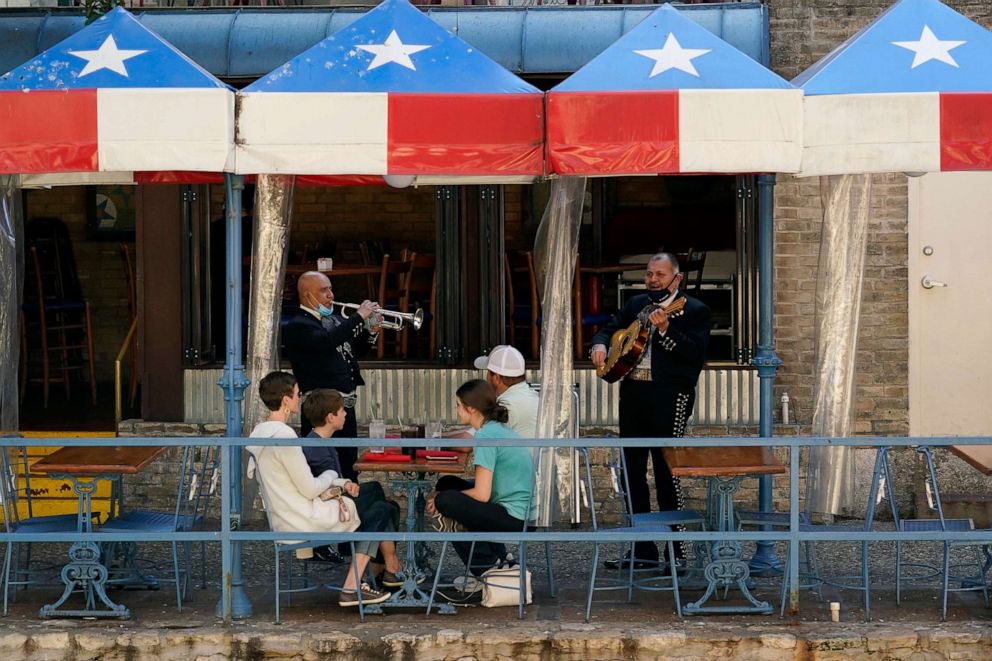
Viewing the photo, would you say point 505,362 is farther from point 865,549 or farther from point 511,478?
point 865,549

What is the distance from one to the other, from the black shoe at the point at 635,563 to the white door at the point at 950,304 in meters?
2.89

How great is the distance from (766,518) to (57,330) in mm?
7862

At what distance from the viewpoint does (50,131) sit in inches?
272

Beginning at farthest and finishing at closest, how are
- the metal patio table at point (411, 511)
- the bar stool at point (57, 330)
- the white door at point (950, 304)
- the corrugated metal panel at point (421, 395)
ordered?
the bar stool at point (57, 330), the corrugated metal panel at point (421, 395), the white door at point (950, 304), the metal patio table at point (411, 511)

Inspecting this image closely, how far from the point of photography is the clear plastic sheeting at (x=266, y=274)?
25.7ft

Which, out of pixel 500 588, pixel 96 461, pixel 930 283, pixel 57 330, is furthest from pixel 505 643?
pixel 57 330

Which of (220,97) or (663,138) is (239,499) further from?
(663,138)

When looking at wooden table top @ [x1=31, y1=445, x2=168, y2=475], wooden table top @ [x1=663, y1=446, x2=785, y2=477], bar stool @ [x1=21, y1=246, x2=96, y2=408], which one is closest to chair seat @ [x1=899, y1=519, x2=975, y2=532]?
wooden table top @ [x1=663, y1=446, x2=785, y2=477]

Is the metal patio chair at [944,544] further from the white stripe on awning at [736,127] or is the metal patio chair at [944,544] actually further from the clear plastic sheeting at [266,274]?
the clear plastic sheeting at [266,274]

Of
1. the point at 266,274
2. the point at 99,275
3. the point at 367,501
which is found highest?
the point at 99,275

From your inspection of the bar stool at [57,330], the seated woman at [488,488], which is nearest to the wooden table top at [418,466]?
the seated woman at [488,488]

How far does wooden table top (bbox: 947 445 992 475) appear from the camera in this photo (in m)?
7.11

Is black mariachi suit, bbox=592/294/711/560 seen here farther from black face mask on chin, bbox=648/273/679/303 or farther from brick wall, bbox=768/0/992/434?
brick wall, bbox=768/0/992/434

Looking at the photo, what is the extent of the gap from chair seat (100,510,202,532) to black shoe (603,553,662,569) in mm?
2238
